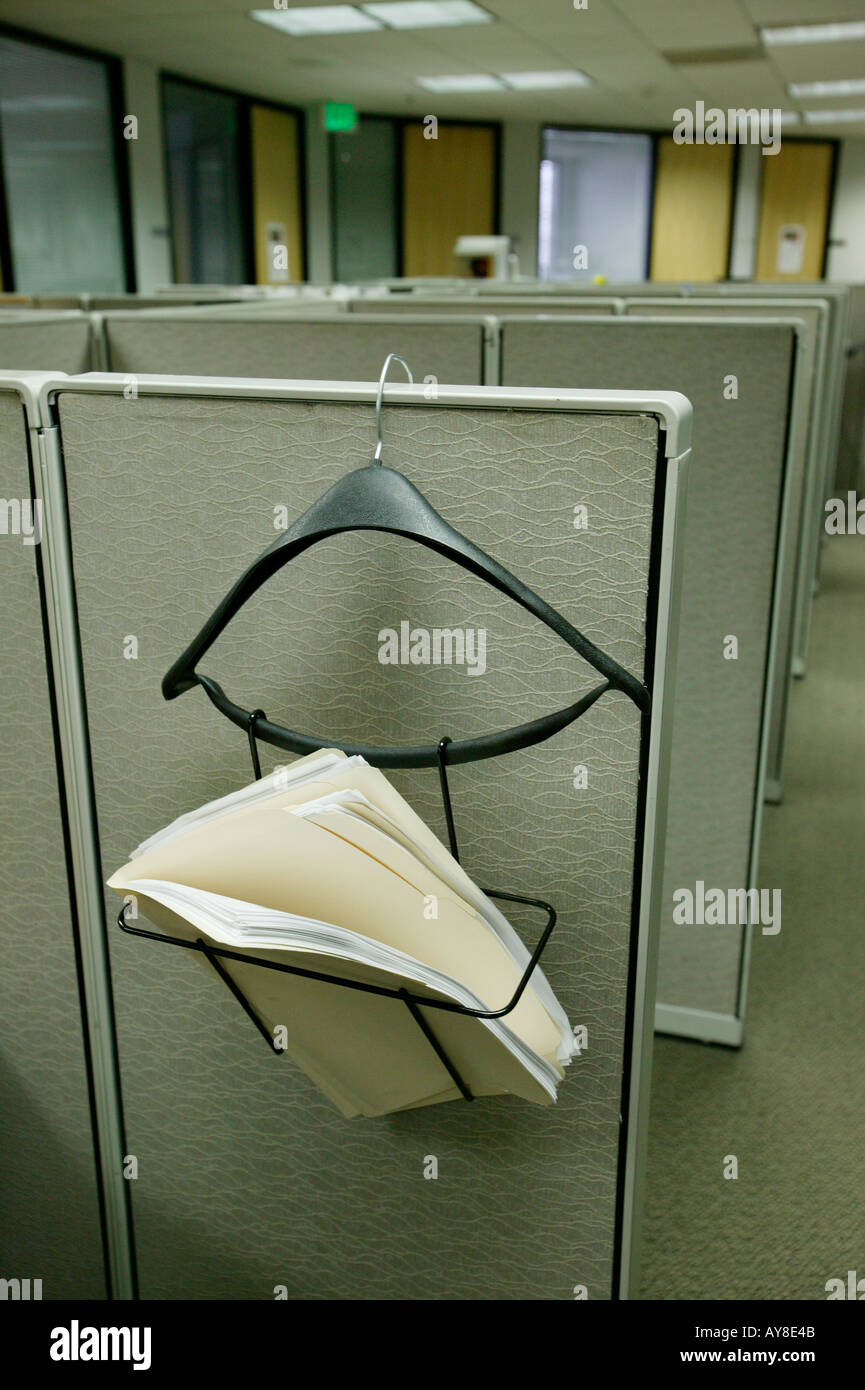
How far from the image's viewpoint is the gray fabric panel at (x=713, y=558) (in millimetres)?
1498

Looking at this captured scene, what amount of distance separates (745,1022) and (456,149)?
813cm

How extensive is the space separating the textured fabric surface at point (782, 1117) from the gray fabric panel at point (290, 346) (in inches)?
43.7

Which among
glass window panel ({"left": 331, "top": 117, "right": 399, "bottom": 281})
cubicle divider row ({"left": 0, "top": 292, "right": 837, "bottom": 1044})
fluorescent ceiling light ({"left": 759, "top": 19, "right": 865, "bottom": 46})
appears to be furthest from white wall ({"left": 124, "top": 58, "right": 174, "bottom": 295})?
cubicle divider row ({"left": 0, "top": 292, "right": 837, "bottom": 1044})

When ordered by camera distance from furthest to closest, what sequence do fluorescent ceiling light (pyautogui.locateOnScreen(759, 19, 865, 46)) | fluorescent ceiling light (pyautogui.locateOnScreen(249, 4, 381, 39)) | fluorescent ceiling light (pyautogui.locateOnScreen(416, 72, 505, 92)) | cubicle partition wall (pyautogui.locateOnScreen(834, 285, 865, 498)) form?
fluorescent ceiling light (pyautogui.locateOnScreen(416, 72, 505, 92)) → fluorescent ceiling light (pyautogui.locateOnScreen(759, 19, 865, 46)) → fluorescent ceiling light (pyautogui.locateOnScreen(249, 4, 381, 39)) → cubicle partition wall (pyautogui.locateOnScreen(834, 285, 865, 498))

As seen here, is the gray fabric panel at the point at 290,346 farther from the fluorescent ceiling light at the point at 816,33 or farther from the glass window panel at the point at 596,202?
the glass window panel at the point at 596,202

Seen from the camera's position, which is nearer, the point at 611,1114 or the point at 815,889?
the point at 611,1114

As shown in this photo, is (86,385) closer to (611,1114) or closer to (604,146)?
(611,1114)

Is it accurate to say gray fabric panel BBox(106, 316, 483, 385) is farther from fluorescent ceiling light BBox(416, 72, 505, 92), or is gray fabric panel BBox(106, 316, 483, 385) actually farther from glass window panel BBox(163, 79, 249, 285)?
fluorescent ceiling light BBox(416, 72, 505, 92)

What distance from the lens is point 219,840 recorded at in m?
0.63

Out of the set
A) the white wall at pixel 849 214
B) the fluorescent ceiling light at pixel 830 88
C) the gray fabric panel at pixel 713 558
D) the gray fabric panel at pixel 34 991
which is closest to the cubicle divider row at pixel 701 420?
the gray fabric panel at pixel 713 558

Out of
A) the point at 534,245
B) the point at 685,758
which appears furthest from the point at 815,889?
the point at 534,245

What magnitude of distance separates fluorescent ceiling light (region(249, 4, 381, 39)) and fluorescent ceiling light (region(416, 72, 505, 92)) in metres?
1.39

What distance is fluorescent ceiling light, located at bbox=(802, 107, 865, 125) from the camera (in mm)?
7773
